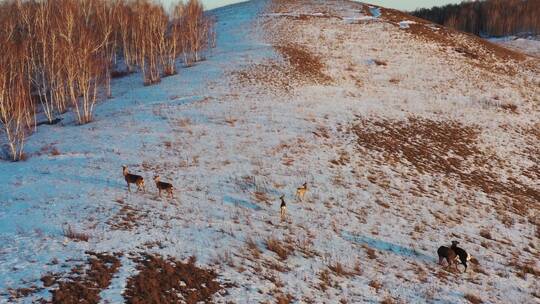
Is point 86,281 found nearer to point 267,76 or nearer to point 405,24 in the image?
point 267,76

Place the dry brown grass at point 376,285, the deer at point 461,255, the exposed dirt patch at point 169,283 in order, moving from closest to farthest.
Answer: the exposed dirt patch at point 169,283 < the dry brown grass at point 376,285 < the deer at point 461,255

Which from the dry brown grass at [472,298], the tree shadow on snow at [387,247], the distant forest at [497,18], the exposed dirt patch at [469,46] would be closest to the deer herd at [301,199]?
the tree shadow on snow at [387,247]

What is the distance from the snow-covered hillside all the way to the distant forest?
2922 inches

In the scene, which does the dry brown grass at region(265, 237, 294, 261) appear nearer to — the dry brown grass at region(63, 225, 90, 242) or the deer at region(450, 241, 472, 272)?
the deer at region(450, 241, 472, 272)

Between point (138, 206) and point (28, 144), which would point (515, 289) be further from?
point (28, 144)

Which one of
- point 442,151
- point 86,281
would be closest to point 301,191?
point 86,281

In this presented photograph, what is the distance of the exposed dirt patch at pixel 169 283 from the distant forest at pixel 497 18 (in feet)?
373

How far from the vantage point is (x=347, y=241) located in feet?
55.7

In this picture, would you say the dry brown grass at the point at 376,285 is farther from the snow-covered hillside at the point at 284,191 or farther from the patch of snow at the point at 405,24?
the patch of snow at the point at 405,24

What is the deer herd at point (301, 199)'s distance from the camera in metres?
15.9

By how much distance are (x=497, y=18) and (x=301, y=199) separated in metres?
112

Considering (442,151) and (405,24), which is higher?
(405,24)

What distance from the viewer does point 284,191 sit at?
20578 millimetres

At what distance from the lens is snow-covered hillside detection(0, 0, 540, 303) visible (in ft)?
44.3
